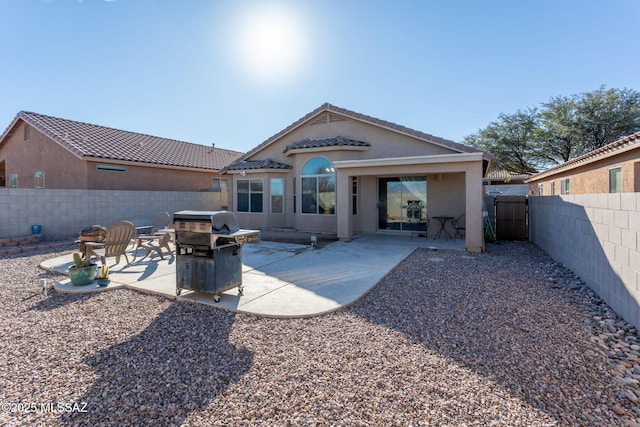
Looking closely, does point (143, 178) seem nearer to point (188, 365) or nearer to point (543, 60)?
point (188, 365)

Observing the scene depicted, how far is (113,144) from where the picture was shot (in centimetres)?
1886

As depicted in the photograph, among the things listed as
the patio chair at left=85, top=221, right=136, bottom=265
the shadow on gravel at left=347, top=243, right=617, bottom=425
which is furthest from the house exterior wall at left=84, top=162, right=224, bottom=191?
the shadow on gravel at left=347, top=243, right=617, bottom=425

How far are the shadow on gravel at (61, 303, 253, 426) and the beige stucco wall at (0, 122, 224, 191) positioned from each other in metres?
15.2

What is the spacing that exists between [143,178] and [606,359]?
2093 cm

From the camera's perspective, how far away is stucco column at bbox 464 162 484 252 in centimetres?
1068

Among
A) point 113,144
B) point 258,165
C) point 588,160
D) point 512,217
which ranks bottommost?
point 512,217

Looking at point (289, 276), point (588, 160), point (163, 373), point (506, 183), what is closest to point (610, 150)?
point (588, 160)

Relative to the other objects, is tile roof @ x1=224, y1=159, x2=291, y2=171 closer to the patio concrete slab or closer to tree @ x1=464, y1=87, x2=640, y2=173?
the patio concrete slab

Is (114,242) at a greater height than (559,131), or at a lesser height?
lesser

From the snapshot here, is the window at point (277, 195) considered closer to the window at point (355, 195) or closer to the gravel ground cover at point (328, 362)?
the window at point (355, 195)

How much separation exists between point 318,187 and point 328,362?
11479 mm

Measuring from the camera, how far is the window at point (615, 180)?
41.6 feet

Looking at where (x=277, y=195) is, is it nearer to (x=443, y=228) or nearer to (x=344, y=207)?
(x=344, y=207)

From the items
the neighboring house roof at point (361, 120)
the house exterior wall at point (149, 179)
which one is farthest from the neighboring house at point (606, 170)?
the house exterior wall at point (149, 179)
